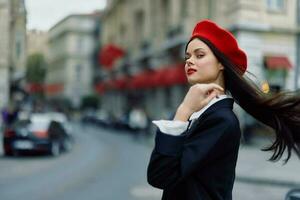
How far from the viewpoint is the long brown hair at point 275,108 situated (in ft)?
7.24

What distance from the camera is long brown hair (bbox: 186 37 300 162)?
2.21 m

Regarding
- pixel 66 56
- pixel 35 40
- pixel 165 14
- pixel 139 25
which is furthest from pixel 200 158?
pixel 139 25

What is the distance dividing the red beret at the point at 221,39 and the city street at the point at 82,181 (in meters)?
6.66

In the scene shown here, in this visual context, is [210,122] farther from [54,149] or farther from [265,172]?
[54,149]

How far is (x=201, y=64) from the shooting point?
2062mm

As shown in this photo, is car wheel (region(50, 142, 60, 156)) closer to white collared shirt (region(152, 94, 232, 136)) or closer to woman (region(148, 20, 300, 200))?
woman (region(148, 20, 300, 200))

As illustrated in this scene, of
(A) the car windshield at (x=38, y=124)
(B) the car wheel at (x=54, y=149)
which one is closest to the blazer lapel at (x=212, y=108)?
(A) the car windshield at (x=38, y=124)

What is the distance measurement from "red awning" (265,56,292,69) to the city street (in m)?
9.69

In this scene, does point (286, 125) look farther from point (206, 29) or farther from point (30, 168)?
point (30, 168)

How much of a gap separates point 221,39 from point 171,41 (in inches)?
1183

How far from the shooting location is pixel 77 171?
1255 cm

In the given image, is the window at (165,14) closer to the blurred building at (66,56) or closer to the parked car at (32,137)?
the blurred building at (66,56)

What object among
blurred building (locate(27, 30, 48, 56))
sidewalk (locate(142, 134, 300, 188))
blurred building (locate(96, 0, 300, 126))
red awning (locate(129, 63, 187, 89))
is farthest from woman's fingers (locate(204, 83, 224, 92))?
red awning (locate(129, 63, 187, 89))

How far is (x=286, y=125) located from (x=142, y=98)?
39545 mm
